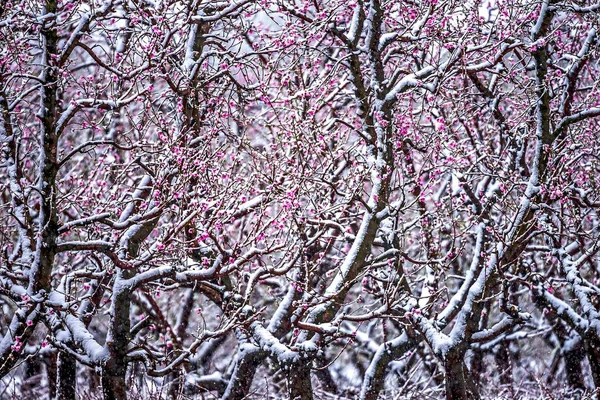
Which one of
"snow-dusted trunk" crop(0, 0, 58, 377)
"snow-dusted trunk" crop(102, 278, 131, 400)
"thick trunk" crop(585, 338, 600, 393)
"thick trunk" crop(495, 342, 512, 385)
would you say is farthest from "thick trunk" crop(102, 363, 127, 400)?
"thick trunk" crop(495, 342, 512, 385)

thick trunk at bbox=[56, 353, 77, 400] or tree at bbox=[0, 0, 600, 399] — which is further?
thick trunk at bbox=[56, 353, 77, 400]

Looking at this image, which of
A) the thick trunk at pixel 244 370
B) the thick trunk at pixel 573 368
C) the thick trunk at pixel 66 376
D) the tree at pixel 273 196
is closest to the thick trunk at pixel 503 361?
the thick trunk at pixel 573 368

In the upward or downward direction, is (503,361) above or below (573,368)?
above

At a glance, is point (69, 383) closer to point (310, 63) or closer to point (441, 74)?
point (310, 63)

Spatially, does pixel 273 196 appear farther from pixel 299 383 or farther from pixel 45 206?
pixel 45 206

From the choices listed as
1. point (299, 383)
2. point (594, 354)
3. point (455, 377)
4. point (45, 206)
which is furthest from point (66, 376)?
point (594, 354)

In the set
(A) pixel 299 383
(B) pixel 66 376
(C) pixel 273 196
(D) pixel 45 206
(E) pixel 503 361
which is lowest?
(A) pixel 299 383

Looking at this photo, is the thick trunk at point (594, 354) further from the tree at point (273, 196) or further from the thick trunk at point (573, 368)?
the thick trunk at point (573, 368)

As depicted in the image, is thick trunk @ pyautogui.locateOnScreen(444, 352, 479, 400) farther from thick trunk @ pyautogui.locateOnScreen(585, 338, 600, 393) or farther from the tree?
thick trunk @ pyautogui.locateOnScreen(585, 338, 600, 393)

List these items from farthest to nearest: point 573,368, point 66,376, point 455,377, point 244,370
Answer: point 573,368 < point 66,376 < point 244,370 < point 455,377

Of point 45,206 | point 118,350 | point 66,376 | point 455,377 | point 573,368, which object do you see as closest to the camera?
point 45,206

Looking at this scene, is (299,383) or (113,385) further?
(299,383)

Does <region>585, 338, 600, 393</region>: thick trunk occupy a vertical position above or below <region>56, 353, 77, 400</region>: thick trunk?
below

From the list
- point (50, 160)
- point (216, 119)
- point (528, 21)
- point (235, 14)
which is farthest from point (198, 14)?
point (528, 21)
